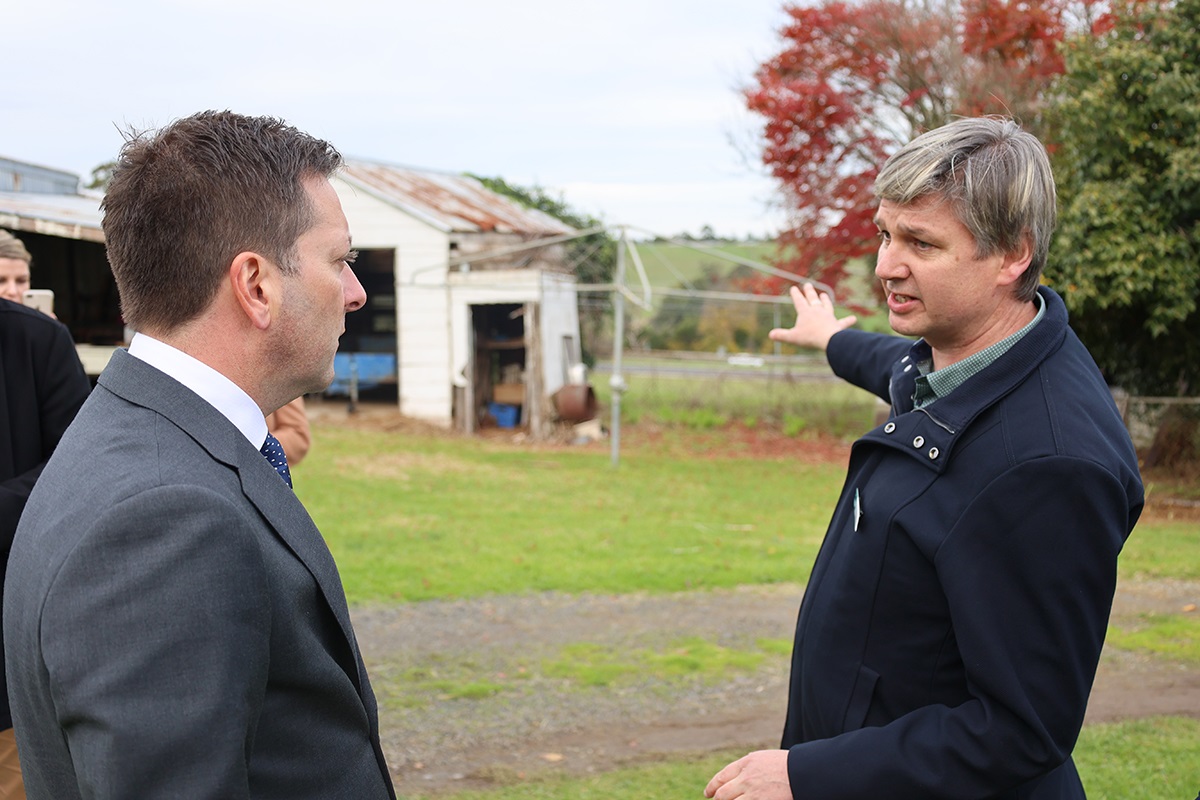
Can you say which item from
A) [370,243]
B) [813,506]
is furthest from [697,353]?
[813,506]

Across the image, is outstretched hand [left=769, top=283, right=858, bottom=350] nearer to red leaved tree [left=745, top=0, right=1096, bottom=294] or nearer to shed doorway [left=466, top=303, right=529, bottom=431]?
red leaved tree [left=745, top=0, right=1096, bottom=294]

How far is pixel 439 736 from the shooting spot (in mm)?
5332

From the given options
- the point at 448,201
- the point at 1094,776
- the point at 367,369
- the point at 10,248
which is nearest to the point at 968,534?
the point at 1094,776

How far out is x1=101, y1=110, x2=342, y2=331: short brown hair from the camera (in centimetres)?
161

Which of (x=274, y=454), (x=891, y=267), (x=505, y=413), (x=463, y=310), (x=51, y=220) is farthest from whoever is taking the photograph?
(x=505, y=413)

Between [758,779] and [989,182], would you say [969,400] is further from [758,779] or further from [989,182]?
[758,779]

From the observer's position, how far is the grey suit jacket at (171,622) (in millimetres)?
1343

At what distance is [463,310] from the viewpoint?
19.9 m

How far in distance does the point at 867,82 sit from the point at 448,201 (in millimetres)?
9805

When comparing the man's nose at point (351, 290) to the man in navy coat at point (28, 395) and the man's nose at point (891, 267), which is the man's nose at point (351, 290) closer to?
the man's nose at point (891, 267)

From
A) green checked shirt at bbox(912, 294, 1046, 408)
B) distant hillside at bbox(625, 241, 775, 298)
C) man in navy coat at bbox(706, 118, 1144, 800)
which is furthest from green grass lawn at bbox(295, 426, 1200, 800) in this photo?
distant hillside at bbox(625, 241, 775, 298)

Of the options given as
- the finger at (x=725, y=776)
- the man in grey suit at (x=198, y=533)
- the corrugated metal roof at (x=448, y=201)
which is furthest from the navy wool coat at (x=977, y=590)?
the corrugated metal roof at (x=448, y=201)

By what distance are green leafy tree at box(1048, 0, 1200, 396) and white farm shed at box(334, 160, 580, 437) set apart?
369 inches

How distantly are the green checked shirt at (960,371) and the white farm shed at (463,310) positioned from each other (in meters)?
16.6
